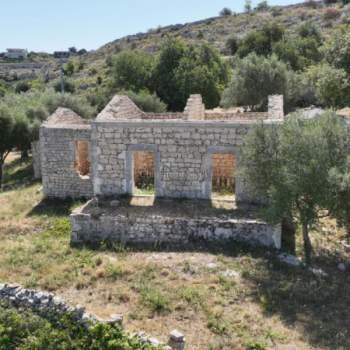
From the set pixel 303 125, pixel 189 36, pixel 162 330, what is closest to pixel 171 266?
pixel 162 330

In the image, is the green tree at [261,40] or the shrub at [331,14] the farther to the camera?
the shrub at [331,14]

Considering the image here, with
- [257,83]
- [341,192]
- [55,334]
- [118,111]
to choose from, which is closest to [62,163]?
[118,111]

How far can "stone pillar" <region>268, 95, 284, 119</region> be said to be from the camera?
1518cm

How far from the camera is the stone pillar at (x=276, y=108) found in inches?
598

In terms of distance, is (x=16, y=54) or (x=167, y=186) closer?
(x=167, y=186)

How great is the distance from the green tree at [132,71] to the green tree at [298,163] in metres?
31.8

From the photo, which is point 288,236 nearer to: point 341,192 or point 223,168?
point 341,192

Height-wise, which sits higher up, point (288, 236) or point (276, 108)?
point (276, 108)

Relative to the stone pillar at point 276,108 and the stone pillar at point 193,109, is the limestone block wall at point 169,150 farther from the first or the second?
the stone pillar at point 193,109

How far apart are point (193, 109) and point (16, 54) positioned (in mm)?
163127

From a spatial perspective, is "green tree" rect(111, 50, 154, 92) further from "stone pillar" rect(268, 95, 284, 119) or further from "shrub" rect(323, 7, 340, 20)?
"shrub" rect(323, 7, 340, 20)

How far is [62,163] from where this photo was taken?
18.5 m

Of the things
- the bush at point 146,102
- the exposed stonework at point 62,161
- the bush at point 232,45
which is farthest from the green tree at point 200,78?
the bush at point 232,45

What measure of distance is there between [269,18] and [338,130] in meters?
81.7
